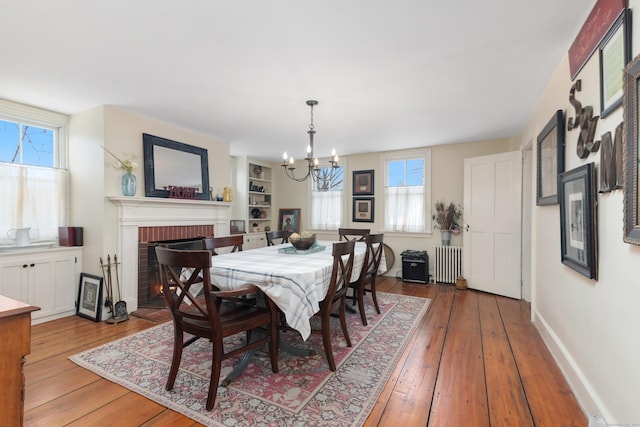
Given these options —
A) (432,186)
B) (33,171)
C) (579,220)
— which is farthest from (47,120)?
(432,186)

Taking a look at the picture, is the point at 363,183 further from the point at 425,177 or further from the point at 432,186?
the point at 432,186

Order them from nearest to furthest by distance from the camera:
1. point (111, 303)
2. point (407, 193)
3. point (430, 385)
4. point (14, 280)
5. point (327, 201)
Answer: point (430, 385)
point (14, 280)
point (111, 303)
point (407, 193)
point (327, 201)

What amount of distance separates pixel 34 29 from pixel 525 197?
5.09 meters

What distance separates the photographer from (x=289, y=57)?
88.0 inches

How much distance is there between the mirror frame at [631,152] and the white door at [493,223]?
2961mm

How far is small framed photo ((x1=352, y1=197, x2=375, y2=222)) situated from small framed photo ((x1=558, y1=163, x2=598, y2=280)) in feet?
11.5

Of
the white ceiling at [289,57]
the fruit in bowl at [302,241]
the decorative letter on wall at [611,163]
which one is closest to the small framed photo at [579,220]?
the decorative letter on wall at [611,163]

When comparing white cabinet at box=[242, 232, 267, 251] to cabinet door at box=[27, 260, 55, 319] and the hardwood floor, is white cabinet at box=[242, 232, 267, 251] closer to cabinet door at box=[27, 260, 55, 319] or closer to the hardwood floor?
the hardwood floor

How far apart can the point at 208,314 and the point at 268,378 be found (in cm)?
70

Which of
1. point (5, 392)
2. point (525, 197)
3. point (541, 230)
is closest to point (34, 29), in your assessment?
point (5, 392)

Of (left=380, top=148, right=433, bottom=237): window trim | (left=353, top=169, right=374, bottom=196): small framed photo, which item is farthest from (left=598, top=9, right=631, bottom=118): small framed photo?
(left=353, top=169, right=374, bottom=196): small framed photo

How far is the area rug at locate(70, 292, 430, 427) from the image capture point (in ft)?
5.55

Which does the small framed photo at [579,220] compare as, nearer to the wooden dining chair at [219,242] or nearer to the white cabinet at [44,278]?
the wooden dining chair at [219,242]

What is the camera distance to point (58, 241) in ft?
11.3
